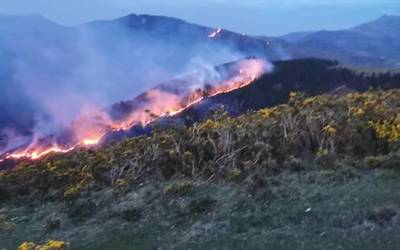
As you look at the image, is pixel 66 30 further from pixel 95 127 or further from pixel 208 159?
pixel 208 159

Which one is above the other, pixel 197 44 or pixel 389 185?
Result: pixel 197 44

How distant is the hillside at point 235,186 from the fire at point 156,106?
3121 centimetres

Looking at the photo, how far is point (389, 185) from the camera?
1027 centimetres

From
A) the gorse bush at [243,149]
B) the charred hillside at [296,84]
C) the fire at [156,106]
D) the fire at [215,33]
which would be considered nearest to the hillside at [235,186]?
the gorse bush at [243,149]

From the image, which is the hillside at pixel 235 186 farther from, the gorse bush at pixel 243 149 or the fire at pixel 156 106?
the fire at pixel 156 106

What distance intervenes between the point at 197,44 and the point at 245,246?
138205mm

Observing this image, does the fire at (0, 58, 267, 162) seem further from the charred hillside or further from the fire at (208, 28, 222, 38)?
the fire at (208, 28, 222, 38)

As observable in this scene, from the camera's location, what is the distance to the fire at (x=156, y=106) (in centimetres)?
5025

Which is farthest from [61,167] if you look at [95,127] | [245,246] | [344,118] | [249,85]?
[249,85]

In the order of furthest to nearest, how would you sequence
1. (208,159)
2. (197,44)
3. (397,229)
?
(197,44)
(208,159)
(397,229)

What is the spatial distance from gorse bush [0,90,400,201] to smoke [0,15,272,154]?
127 ft

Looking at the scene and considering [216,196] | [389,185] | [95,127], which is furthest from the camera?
[95,127]

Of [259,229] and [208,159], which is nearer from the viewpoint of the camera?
[259,229]

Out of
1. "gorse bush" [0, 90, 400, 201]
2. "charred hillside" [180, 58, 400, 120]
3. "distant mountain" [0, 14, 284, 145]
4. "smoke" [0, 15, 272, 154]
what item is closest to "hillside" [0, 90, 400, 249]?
"gorse bush" [0, 90, 400, 201]
